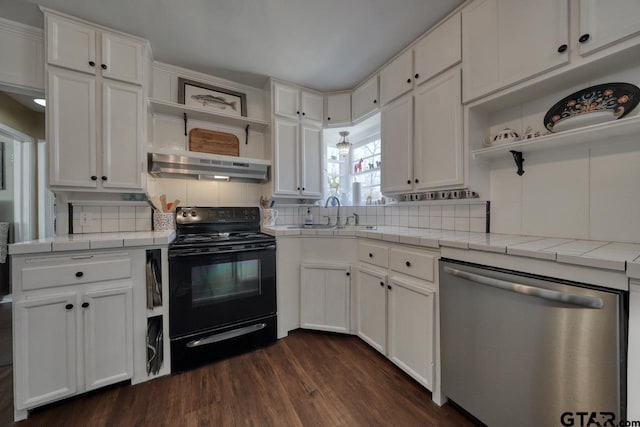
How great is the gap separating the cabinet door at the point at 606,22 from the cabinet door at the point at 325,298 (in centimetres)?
191

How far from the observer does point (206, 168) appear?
7.39ft

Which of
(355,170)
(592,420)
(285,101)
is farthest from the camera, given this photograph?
(355,170)

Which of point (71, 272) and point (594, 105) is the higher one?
point (594, 105)

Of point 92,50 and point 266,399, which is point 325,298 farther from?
point 92,50

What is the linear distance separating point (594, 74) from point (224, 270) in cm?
255

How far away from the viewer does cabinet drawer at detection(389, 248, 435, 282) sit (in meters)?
1.48

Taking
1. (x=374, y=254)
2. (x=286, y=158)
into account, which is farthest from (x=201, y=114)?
(x=374, y=254)

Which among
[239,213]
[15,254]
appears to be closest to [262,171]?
[239,213]

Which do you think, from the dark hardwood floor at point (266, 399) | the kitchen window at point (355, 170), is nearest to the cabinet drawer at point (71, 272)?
the dark hardwood floor at point (266, 399)

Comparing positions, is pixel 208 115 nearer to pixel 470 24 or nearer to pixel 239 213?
pixel 239 213

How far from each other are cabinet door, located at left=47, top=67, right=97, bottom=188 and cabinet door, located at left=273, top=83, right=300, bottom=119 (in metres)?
1.43

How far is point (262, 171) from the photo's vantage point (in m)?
2.48

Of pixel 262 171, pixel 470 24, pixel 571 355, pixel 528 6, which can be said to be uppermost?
pixel 470 24

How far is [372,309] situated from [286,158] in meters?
1.68
